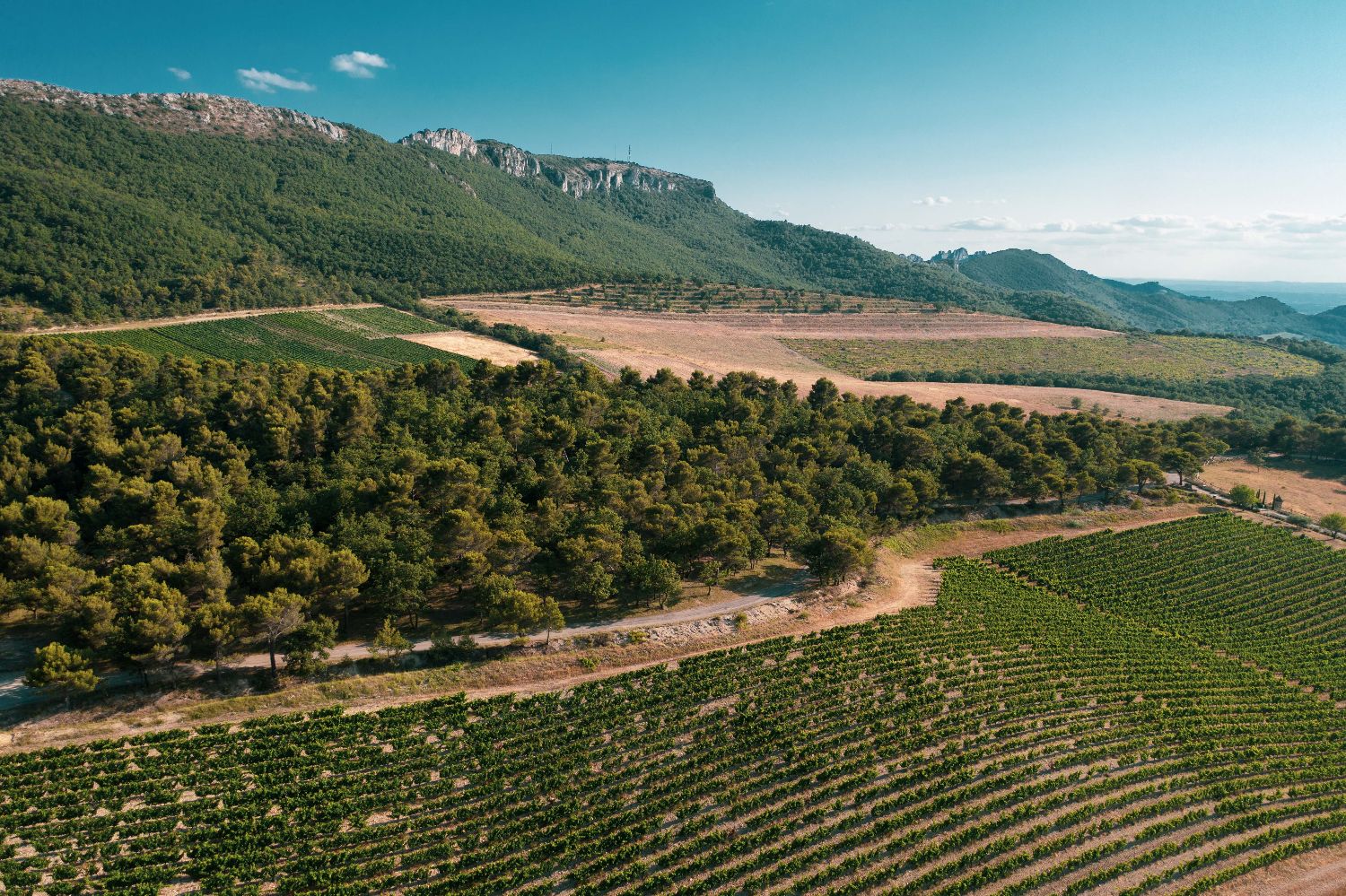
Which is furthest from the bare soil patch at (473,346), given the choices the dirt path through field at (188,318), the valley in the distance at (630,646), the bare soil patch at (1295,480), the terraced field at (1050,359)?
the bare soil patch at (1295,480)

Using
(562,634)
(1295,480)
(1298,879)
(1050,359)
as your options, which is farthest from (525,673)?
(1050,359)

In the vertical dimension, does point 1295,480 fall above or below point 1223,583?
above

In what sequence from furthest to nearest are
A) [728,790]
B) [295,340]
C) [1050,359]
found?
[1050,359] → [295,340] → [728,790]

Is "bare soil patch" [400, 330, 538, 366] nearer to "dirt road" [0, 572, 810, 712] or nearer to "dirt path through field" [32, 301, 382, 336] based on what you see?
"dirt path through field" [32, 301, 382, 336]

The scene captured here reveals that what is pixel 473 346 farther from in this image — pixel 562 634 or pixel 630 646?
pixel 630 646

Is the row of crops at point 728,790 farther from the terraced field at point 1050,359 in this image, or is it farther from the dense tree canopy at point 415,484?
the terraced field at point 1050,359

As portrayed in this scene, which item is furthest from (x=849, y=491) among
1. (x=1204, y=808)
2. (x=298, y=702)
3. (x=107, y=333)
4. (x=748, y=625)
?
(x=107, y=333)

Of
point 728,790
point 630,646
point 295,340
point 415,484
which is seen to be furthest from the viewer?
point 295,340
